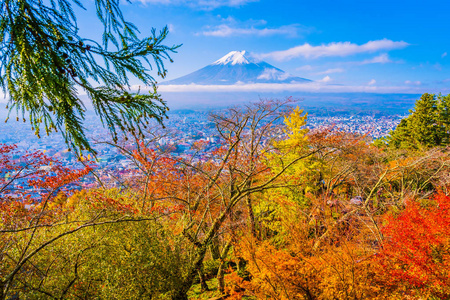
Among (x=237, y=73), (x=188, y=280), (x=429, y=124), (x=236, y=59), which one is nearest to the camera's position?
(x=188, y=280)

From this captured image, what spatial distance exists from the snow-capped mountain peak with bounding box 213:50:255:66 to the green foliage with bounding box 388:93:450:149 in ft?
464

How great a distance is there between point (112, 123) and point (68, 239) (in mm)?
5032

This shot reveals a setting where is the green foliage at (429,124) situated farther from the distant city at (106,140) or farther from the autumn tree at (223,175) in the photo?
the autumn tree at (223,175)

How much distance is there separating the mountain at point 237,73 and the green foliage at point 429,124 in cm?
9136

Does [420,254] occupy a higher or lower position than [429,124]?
lower

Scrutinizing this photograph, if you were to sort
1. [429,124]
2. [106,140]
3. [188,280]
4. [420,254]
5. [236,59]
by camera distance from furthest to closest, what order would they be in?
[236,59], [429,124], [106,140], [420,254], [188,280]

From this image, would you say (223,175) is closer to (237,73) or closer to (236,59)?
(237,73)

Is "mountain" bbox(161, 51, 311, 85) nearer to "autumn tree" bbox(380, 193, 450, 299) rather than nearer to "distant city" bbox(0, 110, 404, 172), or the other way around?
"distant city" bbox(0, 110, 404, 172)

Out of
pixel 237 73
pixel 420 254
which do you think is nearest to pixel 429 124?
pixel 420 254

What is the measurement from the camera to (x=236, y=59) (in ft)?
546

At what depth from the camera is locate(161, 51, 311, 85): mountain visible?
11853 centimetres

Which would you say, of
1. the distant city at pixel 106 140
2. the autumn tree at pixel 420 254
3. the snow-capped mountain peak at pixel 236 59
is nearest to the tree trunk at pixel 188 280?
the distant city at pixel 106 140

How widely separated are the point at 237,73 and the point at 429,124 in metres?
132

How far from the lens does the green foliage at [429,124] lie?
77.2 feet
